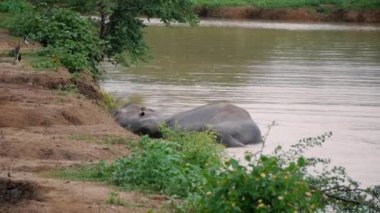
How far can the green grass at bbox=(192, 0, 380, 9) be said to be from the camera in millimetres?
55344

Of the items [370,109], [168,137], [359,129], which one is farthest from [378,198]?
[370,109]

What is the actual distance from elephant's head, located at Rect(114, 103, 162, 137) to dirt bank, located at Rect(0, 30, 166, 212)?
23.8 inches

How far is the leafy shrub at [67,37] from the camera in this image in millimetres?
18938

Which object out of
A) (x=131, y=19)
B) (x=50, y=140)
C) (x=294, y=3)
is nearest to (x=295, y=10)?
(x=294, y=3)

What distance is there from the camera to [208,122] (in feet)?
58.9

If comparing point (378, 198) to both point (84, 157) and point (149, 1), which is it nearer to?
point (84, 157)

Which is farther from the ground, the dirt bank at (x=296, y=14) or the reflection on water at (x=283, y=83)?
the reflection on water at (x=283, y=83)

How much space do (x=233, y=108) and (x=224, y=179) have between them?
441 inches

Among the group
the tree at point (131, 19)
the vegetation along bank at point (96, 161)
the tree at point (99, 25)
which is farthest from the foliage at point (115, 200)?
the tree at point (131, 19)

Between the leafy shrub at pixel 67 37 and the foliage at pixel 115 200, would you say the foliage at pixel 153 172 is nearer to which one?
the foliage at pixel 115 200

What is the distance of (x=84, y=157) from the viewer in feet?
38.5

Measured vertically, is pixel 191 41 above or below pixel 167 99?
below

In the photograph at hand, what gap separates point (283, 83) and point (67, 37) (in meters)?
7.59

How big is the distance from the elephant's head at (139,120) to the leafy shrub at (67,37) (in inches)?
42.3
